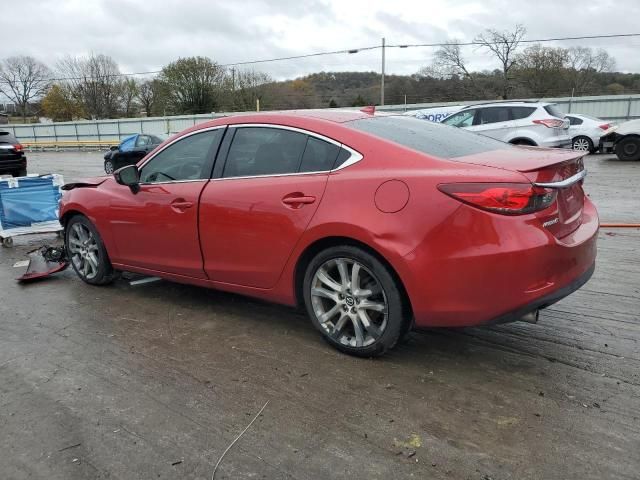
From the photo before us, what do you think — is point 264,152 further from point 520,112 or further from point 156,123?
point 156,123

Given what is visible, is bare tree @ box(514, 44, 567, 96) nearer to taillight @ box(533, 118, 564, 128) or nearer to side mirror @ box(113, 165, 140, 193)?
taillight @ box(533, 118, 564, 128)

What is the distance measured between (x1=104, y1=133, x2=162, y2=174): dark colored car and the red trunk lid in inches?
721

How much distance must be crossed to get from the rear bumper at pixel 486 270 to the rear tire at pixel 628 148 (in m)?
15.3

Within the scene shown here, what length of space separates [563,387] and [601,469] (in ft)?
2.36

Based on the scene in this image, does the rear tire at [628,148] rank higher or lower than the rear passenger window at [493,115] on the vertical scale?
lower

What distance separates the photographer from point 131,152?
66.8ft

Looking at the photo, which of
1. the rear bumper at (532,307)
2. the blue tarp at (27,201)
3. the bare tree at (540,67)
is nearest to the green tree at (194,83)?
the bare tree at (540,67)

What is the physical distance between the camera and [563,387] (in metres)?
3.04

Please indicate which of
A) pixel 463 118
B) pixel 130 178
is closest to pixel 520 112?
pixel 463 118

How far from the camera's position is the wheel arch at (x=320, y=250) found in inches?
125

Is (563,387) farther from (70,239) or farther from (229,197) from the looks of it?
(70,239)

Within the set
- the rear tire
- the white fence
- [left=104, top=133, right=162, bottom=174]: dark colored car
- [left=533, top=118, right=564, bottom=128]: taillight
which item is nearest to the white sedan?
the rear tire

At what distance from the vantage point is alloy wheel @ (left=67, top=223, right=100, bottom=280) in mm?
5191

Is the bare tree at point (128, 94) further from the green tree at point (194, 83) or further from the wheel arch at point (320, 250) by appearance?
the wheel arch at point (320, 250)
